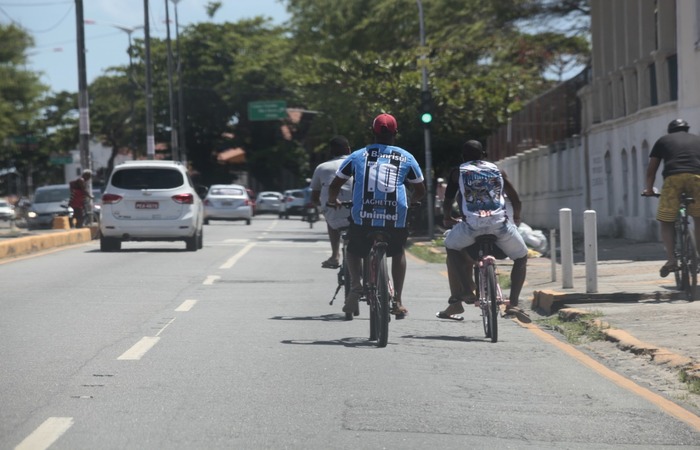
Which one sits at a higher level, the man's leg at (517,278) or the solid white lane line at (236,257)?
the man's leg at (517,278)

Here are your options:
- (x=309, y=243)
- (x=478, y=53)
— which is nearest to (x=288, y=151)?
(x=478, y=53)

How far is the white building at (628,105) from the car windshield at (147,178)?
8761 mm

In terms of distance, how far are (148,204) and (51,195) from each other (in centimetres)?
2121

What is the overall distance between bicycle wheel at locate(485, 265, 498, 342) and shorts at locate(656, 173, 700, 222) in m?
3.42

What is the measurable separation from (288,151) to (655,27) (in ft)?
203

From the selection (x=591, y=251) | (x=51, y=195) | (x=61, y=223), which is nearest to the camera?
(x=591, y=251)

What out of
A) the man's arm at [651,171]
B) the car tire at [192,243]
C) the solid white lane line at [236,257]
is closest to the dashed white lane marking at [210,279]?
the solid white lane line at [236,257]

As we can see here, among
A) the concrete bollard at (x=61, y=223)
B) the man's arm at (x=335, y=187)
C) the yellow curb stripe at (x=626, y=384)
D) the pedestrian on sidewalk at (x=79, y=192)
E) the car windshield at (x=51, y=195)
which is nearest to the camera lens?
the yellow curb stripe at (x=626, y=384)

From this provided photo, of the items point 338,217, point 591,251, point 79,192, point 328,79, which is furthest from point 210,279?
point 328,79

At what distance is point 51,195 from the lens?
45812mm

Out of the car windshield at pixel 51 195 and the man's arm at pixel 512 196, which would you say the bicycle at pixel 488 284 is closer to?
the man's arm at pixel 512 196

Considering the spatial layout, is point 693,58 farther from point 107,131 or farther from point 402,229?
point 107,131

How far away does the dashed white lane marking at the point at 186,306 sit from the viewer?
1405 cm

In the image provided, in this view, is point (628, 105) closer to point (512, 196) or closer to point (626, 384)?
point (512, 196)
